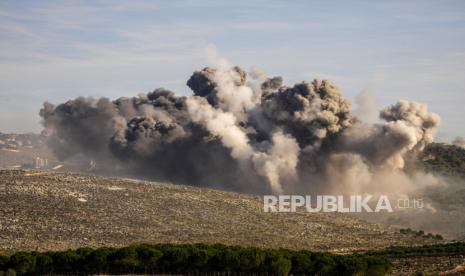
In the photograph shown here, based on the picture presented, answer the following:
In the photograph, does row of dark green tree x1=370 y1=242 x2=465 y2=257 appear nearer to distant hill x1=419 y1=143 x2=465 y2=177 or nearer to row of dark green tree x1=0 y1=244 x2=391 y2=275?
row of dark green tree x1=0 y1=244 x2=391 y2=275

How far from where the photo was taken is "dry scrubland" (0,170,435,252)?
104 metres

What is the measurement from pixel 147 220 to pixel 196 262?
3866 cm

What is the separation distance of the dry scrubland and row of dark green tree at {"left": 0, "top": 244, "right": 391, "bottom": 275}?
55.1ft

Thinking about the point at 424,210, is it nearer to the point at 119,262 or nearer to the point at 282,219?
the point at 282,219

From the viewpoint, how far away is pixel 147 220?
11644 centimetres

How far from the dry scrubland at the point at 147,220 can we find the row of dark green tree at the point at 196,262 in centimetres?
1678

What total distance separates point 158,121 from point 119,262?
90.8 metres

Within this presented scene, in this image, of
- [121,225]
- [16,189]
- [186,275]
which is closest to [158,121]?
[16,189]

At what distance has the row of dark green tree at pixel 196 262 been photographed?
77.2 metres

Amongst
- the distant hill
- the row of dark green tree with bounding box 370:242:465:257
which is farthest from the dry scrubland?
the distant hill

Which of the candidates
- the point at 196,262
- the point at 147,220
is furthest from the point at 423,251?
the point at 147,220

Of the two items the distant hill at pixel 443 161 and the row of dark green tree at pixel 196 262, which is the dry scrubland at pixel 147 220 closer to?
the row of dark green tree at pixel 196 262

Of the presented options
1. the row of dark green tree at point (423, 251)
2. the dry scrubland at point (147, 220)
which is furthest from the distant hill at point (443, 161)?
the row of dark green tree at point (423, 251)

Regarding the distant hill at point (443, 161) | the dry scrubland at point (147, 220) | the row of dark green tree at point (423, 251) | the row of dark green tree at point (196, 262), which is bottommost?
the row of dark green tree at point (196, 262)
